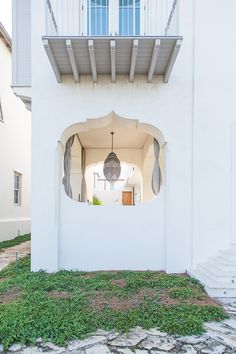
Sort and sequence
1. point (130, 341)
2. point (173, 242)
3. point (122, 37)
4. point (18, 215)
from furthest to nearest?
point (18, 215) < point (173, 242) < point (122, 37) < point (130, 341)

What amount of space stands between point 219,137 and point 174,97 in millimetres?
1294

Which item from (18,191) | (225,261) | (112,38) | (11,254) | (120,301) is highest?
(112,38)

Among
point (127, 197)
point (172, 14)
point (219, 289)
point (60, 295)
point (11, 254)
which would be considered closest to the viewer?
point (60, 295)

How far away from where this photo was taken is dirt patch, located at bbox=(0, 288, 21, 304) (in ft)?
15.8

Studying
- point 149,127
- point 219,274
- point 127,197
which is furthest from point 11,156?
point 219,274

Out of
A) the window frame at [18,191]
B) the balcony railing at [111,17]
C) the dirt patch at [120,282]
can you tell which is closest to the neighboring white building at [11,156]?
the window frame at [18,191]

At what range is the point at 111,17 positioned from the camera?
680 cm

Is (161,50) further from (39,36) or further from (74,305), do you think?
(74,305)

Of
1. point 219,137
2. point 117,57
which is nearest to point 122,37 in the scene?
point 117,57

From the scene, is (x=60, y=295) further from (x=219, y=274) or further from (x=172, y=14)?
(x=172, y=14)

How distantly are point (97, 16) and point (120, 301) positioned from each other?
19.2ft

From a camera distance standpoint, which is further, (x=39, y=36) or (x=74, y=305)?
(x=39, y=36)

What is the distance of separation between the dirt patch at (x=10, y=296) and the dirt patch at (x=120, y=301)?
4.10 ft

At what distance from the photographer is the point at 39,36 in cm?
676
